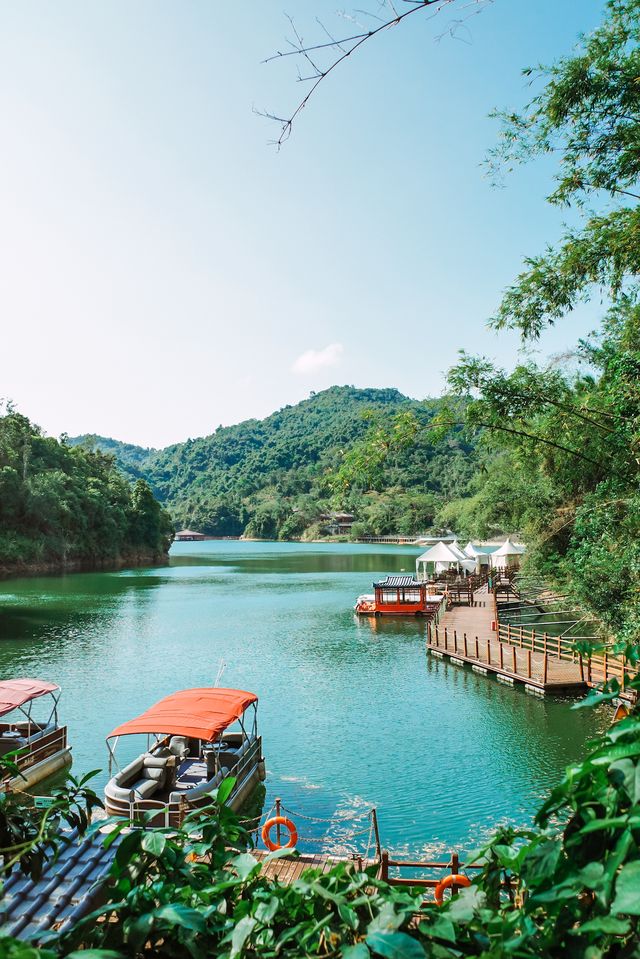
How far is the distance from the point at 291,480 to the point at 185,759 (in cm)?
13843

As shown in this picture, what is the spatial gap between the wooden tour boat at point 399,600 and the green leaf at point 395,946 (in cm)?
3119

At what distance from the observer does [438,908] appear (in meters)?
1.81

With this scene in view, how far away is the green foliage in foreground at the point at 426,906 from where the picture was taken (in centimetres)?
146

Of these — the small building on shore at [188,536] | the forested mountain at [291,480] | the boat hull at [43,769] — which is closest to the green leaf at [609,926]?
the boat hull at [43,769]

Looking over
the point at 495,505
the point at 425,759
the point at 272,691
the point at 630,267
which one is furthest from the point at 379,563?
the point at 630,267

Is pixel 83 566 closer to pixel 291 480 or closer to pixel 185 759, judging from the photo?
pixel 185 759

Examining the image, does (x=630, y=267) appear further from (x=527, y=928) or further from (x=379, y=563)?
(x=379, y=563)

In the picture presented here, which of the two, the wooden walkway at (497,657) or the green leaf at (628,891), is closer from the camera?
the green leaf at (628,891)

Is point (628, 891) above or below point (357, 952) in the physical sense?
above

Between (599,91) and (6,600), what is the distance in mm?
39624

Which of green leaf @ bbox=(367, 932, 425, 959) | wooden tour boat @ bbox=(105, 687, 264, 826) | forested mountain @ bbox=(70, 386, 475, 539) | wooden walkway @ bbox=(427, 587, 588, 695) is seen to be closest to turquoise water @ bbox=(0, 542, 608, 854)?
wooden walkway @ bbox=(427, 587, 588, 695)

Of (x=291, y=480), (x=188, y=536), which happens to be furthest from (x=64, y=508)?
(x=291, y=480)

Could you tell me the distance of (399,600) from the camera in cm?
3234

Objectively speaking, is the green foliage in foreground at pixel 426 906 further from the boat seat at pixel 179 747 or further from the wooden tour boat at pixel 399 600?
the wooden tour boat at pixel 399 600
